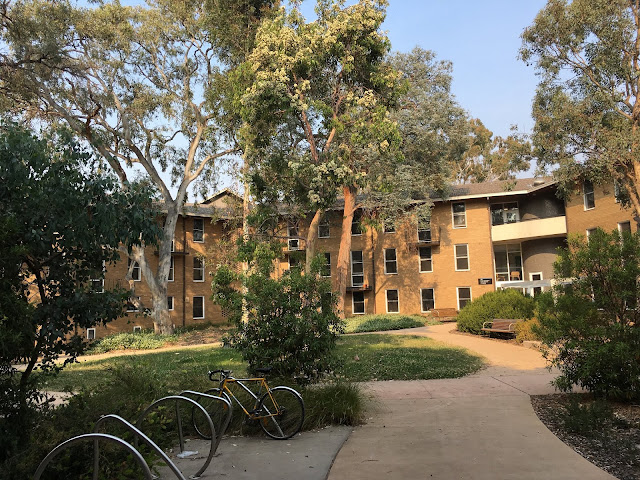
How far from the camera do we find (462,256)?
113 ft

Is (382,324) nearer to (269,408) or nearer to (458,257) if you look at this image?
(458,257)

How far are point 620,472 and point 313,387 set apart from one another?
14.4ft

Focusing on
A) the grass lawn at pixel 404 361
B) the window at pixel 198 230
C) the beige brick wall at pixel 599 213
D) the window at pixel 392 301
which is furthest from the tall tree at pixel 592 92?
the window at pixel 198 230

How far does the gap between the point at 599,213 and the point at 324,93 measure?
54.2ft

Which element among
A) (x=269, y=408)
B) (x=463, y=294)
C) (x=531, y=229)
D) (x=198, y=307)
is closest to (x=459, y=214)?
(x=531, y=229)

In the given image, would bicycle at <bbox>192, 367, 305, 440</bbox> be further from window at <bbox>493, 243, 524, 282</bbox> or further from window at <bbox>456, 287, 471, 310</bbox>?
window at <bbox>493, 243, 524, 282</bbox>

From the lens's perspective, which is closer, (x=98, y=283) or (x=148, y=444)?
(x=148, y=444)

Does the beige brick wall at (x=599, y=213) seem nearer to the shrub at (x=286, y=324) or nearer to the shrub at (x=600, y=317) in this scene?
the shrub at (x=600, y=317)

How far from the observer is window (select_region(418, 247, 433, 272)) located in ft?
115

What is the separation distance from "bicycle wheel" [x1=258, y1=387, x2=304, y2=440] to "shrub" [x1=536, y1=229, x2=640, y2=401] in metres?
3.92

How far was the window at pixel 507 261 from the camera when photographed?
115 ft

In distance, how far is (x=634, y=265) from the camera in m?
7.18

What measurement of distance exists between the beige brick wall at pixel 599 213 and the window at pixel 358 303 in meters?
13.9

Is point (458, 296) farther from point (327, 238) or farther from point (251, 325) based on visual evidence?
point (251, 325)
